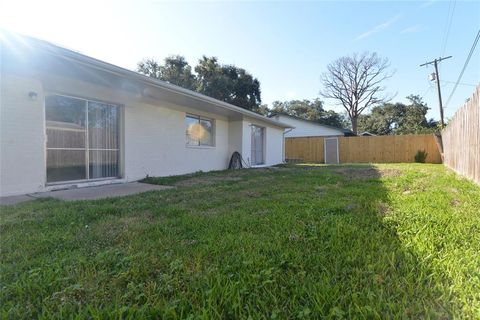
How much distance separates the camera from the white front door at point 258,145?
495 inches

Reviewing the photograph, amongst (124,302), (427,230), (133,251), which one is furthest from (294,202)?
(124,302)

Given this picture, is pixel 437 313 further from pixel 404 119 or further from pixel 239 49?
→ pixel 404 119

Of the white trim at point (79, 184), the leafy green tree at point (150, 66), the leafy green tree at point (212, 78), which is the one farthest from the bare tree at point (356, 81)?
the white trim at point (79, 184)

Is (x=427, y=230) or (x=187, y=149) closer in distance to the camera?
(x=427, y=230)

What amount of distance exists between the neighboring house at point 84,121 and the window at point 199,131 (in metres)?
0.04

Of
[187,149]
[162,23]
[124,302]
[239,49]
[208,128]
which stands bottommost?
[124,302]

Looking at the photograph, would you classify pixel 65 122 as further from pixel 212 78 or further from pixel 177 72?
pixel 177 72

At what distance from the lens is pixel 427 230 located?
254 centimetres

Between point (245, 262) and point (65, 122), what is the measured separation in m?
5.35

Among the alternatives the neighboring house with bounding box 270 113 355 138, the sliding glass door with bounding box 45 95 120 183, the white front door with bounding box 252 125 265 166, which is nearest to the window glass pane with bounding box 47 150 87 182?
the sliding glass door with bounding box 45 95 120 183

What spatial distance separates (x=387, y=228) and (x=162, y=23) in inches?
303

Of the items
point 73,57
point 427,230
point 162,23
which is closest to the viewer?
point 427,230

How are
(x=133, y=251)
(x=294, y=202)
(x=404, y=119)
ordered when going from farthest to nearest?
(x=404, y=119) → (x=294, y=202) → (x=133, y=251)

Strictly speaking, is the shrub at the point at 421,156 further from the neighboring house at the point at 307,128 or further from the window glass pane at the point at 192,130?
the window glass pane at the point at 192,130
